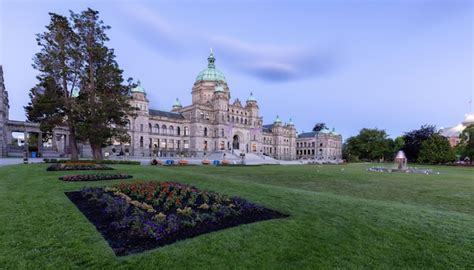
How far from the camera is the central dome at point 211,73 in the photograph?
275ft

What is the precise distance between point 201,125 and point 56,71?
51.1 m

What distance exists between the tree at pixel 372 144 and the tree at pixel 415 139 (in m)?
10.4

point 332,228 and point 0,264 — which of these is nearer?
point 0,264

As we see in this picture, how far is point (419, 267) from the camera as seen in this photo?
4605 mm

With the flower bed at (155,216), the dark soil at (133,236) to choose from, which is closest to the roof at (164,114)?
the flower bed at (155,216)

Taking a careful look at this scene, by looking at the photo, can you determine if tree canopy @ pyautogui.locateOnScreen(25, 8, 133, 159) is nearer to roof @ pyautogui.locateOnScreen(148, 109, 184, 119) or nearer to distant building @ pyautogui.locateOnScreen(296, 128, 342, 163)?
roof @ pyautogui.locateOnScreen(148, 109, 184, 119)

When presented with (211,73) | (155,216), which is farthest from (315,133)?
(155,216)

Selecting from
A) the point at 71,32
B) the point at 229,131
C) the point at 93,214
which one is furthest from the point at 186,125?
the point at 93,214

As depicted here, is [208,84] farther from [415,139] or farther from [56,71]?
[415,139]

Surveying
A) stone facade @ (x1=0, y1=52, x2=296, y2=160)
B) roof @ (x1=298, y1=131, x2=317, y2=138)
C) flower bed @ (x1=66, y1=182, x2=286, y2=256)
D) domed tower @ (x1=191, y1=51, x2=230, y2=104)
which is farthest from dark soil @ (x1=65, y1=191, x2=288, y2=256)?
roof @ (x1=298, y1=131, x2=317, y2=138)

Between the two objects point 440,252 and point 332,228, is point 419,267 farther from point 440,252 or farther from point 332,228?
point 332,228

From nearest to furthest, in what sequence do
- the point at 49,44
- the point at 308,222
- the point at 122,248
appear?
the point at 122,248, the point at 308,222, the point at 49,44

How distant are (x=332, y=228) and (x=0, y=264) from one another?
699 cm

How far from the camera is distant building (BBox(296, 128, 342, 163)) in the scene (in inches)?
4452
